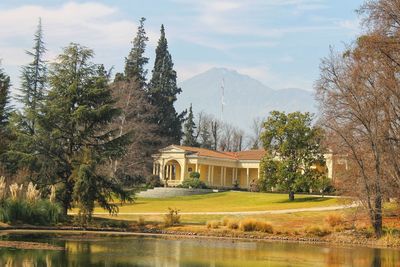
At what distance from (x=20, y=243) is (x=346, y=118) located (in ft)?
62.5

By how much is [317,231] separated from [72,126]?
14.6 metres

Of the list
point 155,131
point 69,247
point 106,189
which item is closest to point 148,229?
point 106,189

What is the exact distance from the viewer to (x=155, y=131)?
81062 millimetres

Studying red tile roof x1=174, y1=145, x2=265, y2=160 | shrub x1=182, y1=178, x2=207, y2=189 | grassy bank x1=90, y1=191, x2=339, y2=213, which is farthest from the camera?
red tile roof x1=174, y1=145, x2=265, y2=160

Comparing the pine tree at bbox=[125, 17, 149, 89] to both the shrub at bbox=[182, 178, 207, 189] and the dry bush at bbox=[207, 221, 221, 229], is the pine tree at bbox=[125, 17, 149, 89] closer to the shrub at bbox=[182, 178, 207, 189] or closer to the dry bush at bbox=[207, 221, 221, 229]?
the shrub at bbox=[182, 178, 207, 189]

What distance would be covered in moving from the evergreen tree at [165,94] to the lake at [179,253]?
2154 inches

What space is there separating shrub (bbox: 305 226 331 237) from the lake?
3.63m

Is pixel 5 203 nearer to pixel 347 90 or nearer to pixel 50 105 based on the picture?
pixel 50 105

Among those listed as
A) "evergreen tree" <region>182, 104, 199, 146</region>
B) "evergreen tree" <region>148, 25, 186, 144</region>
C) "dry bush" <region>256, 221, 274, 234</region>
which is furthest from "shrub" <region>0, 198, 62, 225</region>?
"evergreen tree" <region>182, 104, 199, 146</region>

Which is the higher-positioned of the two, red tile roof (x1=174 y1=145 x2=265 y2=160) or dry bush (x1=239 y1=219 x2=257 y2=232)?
red tile roof (x1=174 y1=145 x2=265 y2=160)

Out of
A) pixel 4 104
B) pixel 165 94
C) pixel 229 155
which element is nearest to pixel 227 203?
pixel 4 104

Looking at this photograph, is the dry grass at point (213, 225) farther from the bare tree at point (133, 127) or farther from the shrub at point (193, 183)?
the shrub at point (193, 183)

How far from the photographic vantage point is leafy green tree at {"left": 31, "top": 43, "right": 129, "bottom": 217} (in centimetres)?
3328

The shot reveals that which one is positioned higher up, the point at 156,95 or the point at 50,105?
the point at 156,95
